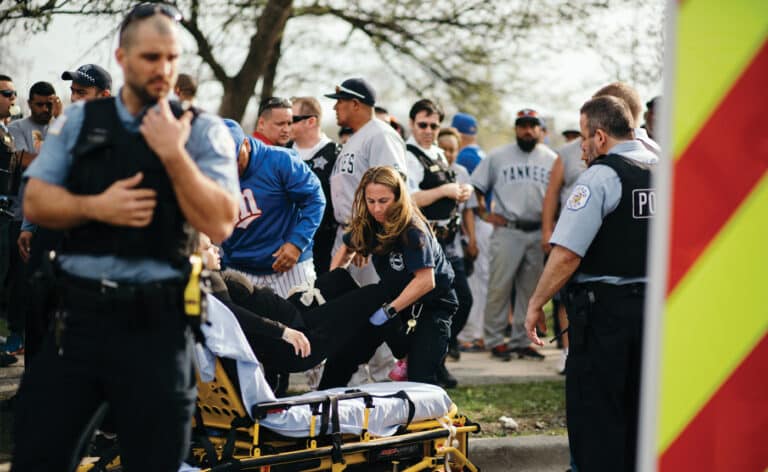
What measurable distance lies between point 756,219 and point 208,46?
9180mm

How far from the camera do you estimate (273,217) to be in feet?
19.3

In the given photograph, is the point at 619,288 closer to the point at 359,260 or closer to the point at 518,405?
the point at 359,260

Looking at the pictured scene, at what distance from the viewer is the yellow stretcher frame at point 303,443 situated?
4.21m

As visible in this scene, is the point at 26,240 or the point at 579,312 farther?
the point at 26,240

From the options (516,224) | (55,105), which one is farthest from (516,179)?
(55,105)

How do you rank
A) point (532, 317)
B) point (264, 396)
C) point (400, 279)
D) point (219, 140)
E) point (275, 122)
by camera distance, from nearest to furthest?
1. point (219, 140)
2. point (264, 396)
3. point (532, 317)
4. point (400, 279)
5. point (275, 122)

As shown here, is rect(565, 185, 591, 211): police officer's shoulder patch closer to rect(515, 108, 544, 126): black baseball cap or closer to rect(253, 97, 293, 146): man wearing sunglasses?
rect(253, 97, 293, 146): man wearing sunglasses

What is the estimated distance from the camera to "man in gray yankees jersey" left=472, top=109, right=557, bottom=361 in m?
8.71

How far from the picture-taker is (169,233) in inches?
113

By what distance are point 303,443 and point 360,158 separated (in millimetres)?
2762

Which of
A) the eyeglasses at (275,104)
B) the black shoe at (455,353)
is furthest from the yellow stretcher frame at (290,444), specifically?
the black shoe at (455,353)

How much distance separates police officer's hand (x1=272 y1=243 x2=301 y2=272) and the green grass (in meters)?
1.56

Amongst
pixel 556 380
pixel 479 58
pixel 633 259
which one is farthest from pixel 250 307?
pixel 479 58

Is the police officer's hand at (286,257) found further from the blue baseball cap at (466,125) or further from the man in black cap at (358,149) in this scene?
the blue baseball cap at (466,125)
